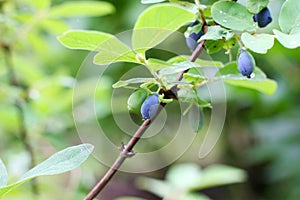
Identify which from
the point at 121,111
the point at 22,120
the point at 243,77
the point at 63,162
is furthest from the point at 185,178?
the point at 63,162

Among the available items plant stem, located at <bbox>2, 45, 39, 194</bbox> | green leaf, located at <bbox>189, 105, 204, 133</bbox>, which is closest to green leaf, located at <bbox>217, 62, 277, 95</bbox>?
green leaf, located at <bbox>189, 105, 204, 133</bbox>

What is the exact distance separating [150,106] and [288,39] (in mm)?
118

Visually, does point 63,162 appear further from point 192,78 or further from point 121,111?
point 121,111

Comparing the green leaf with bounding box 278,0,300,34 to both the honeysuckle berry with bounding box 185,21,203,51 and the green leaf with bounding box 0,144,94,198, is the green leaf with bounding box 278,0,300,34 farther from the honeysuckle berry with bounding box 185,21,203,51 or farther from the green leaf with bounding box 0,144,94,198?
the green leaf with bounding box 0,144,94,198

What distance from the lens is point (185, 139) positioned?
1179mm

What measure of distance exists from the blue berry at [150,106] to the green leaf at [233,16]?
0.26ft

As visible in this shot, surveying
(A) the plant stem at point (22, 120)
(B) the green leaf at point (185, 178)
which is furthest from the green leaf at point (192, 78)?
(B) the green leaf at point (185, 178)

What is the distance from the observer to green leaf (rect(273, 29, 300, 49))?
0.40 m

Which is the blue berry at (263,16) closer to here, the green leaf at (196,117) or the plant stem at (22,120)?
the green leaf at (196,117)

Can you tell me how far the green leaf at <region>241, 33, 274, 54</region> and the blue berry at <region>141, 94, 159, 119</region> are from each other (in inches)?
3.2

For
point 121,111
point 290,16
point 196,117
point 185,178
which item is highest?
point 290,16

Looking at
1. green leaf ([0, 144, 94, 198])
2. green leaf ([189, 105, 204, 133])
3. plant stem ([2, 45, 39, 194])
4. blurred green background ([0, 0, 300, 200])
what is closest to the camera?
green leaf ([0, 144, 94, 198])

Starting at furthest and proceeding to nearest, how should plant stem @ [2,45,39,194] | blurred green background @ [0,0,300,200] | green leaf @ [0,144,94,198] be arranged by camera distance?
blurred green background @ [0,0,300,200] → plant stem @ [2,45,39,194] → green leaf @ [0,144,94,198]

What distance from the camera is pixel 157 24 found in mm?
462
